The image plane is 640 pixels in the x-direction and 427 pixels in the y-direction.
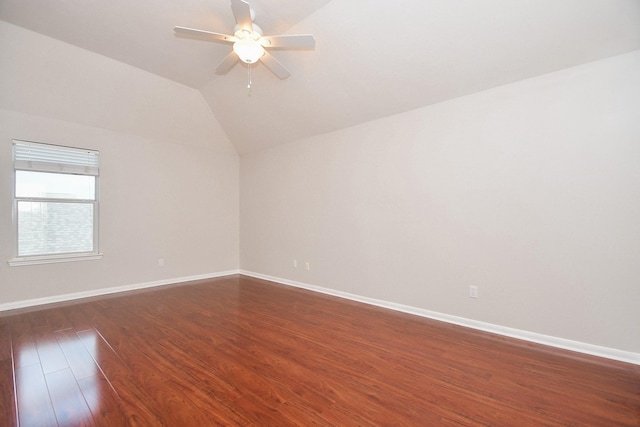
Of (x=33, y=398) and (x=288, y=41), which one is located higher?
(x=288, y=41)

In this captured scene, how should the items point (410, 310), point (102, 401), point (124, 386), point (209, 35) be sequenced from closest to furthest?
point (102, 401) → point (124, 386) → point (209, 35) → point (410, 310)

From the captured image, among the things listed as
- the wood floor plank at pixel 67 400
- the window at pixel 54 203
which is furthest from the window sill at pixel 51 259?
the wood floor plank at pixel 67 400

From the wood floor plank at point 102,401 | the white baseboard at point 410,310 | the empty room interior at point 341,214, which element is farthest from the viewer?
the white baseboard at point 410,310

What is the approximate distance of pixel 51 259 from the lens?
382cm

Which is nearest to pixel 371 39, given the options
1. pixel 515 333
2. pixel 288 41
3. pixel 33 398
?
pixel 288 41

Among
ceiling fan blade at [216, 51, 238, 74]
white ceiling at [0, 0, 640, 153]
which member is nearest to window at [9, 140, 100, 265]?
white ceiling at [0, 0, 640, 153]

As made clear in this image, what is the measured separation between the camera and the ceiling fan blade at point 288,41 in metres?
2.35

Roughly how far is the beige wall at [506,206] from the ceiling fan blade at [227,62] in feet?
5.98

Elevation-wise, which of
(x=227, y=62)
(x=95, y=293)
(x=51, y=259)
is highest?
(x=227, y=62)

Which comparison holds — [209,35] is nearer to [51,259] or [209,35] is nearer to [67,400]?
[67,400]

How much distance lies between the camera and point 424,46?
108 inches

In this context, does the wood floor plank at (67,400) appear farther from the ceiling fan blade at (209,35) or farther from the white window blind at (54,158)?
the white window blind at (54,158)

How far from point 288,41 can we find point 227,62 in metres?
0.78

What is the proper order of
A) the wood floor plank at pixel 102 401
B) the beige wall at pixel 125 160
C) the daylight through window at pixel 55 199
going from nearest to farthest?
the wood floor plank at pixel 102 401 < the beige wall at pixel 125 160 < the daylight through window at pixel 55 199
